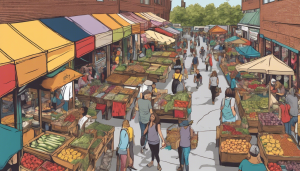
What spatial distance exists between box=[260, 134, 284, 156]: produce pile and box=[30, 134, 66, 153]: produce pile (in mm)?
5928

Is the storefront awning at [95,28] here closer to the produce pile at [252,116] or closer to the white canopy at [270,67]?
the white canopy at [270,67]

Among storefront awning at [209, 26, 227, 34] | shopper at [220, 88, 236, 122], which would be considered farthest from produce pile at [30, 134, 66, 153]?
storefront awning at [209, 26, 227, 34]

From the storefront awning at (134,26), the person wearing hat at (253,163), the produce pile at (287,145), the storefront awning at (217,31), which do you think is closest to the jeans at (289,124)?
the produce pile at (287,145)

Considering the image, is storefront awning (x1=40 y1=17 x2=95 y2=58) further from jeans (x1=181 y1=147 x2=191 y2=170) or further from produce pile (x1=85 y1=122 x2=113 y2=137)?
jeans (x1=181 y1=147 x2=191 y2=170)

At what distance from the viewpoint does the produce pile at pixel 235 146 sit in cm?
884

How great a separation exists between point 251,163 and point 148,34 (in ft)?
67.2

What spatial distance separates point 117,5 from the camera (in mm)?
20297

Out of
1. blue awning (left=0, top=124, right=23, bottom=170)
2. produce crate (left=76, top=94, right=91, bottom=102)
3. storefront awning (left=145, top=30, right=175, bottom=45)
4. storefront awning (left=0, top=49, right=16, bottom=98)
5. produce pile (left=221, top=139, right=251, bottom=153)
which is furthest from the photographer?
storefront awning (left=145, top=30, right=175, bottom=45)

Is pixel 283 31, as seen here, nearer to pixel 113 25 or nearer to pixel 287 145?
pixel 287 145

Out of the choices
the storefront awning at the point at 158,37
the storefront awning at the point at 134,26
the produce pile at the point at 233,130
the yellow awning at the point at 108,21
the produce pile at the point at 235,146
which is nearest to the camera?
the produce pile at the point at 235,146

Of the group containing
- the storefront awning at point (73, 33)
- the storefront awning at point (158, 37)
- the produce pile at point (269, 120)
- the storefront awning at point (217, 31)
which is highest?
the storefront awning at point (217, 31)

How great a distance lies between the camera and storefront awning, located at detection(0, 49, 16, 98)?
5.61 meters

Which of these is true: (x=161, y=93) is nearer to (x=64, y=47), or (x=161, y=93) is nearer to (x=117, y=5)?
(x=64, y=47)

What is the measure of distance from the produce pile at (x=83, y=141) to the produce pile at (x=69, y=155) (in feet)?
0.77
